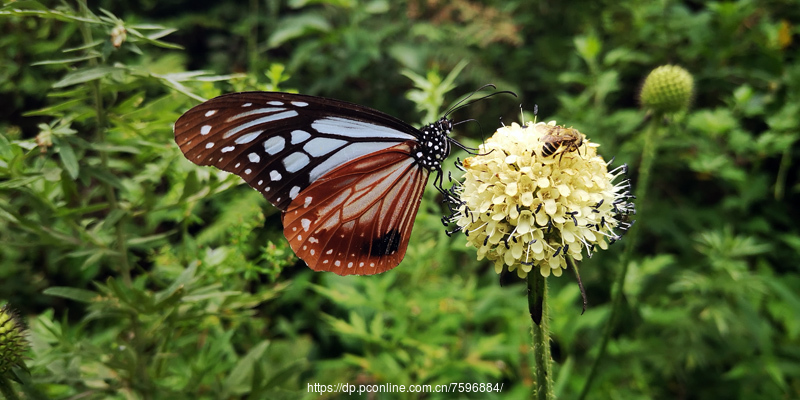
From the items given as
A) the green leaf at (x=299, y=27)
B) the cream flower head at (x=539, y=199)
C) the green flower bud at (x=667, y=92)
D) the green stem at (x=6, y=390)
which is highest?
the green leaf at (x=299, y=27)

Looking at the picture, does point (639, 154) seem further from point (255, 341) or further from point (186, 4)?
point (186, 4)

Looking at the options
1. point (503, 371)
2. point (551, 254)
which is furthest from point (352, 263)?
point (503, 371)

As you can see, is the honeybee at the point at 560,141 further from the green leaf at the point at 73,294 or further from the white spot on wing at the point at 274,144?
the green leaf at the point at 73,294

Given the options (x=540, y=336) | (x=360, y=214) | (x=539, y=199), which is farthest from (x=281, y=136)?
(x=540, y=336)

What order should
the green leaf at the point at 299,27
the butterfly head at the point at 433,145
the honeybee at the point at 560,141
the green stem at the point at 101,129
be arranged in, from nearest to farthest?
the honeybee at the point at 560,141
the green stem at the point at 101,129
the butterfly head at the point at 433,145
the green leaf at the point at 299,27

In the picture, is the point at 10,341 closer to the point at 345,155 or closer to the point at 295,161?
the point at 295,161

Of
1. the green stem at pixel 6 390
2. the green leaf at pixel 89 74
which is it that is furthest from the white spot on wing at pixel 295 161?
the green stem at pixel 6 390
